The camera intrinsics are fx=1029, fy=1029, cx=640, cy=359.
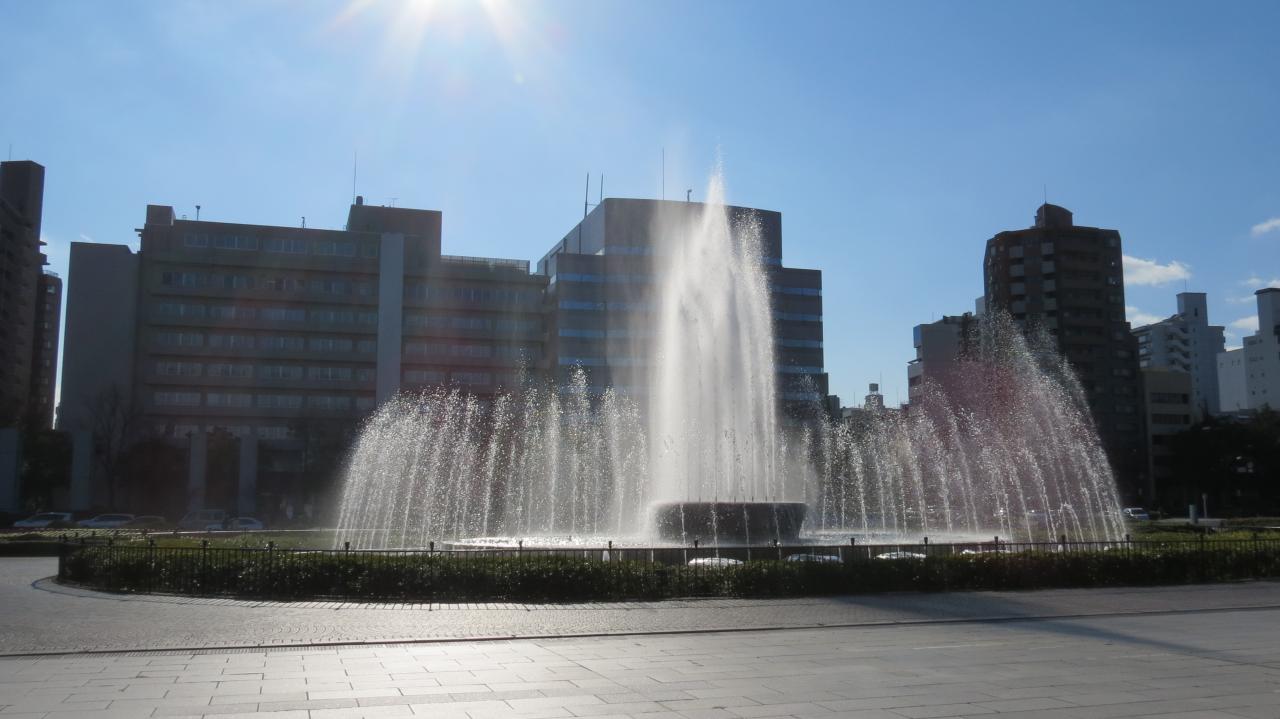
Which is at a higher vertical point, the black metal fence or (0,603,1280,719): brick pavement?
the black metal fence

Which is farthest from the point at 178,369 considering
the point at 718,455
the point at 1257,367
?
the point at 1257,367

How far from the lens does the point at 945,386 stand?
282 ft

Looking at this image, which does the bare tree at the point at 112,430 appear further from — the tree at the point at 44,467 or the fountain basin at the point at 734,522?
the fountain basin at the point at 734,522

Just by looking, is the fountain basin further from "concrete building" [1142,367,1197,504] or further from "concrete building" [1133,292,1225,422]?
"concrete building" [1133,292,1225,422]

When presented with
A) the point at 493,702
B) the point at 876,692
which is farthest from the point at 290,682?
the point at 876,692

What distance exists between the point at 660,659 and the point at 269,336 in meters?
79.1

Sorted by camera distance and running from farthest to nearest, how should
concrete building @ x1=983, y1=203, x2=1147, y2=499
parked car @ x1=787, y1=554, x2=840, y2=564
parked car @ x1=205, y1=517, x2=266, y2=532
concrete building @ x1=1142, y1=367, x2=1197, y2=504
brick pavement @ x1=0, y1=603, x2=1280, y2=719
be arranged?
1. concrete building @ x1=1142, y1=367, x2=1197, y2=504
2. concrete building @ x1=983, y1=203, x2=1147, y2=499
3. parked car @ x1=205, y1=517, x2=266, y2=532
4. parked car @ x1=787, y1=554, x2=840, y2=564
5. brick pavement @ x1=0, y1=603, x2=1280, y2=719

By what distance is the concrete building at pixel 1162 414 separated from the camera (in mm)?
87750

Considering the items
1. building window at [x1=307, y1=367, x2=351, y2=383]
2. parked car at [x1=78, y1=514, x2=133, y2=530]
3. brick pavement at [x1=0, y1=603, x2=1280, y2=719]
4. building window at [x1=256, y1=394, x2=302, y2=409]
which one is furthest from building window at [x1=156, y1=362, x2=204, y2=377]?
brick pavement at [x1=0, y1=603, x2=1280, y2=719]

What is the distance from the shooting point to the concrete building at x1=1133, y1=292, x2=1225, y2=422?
125 meters

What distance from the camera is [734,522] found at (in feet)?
87.1

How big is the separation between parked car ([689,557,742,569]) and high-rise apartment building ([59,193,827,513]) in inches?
2402

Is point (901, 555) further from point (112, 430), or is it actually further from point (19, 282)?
point (19, 282)

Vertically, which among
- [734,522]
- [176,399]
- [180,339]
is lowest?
[734,522]
